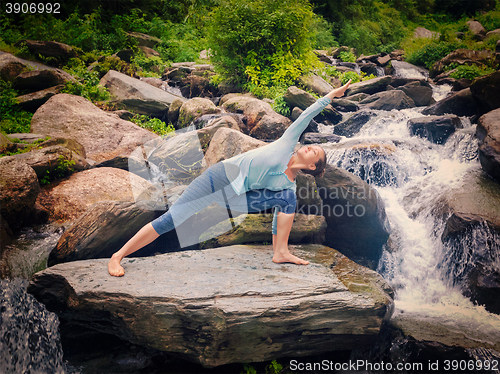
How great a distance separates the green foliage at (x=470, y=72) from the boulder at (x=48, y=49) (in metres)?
13.8

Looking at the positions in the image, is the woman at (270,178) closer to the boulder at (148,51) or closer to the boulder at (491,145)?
the boulder at (491,145)

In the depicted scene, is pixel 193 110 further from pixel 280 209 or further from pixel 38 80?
pixel 280 209

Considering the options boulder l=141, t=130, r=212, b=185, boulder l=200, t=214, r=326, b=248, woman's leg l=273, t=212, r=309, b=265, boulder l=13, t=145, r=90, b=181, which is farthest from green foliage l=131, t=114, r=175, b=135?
woman's leg l=273, t=212, r=309, b=265

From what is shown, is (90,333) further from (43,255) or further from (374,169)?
(374,169)

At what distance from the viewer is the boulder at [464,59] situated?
38.0ft

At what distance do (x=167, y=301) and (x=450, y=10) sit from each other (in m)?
29.4

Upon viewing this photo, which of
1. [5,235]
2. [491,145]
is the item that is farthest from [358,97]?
[5,235]

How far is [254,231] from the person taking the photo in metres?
3.99

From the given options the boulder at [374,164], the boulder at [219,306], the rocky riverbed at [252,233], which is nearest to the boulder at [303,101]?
the rocky riverbed at [252,233]

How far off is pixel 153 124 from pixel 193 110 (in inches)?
54.9

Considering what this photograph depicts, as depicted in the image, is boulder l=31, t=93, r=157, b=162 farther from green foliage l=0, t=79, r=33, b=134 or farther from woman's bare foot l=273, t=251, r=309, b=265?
woman's bare foot l=273, t=251, r=309, b=265

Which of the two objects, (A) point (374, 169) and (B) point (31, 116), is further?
(B) point (31, 116)

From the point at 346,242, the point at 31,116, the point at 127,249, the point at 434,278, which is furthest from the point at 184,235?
the point at 31,116

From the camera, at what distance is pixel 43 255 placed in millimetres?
3779
